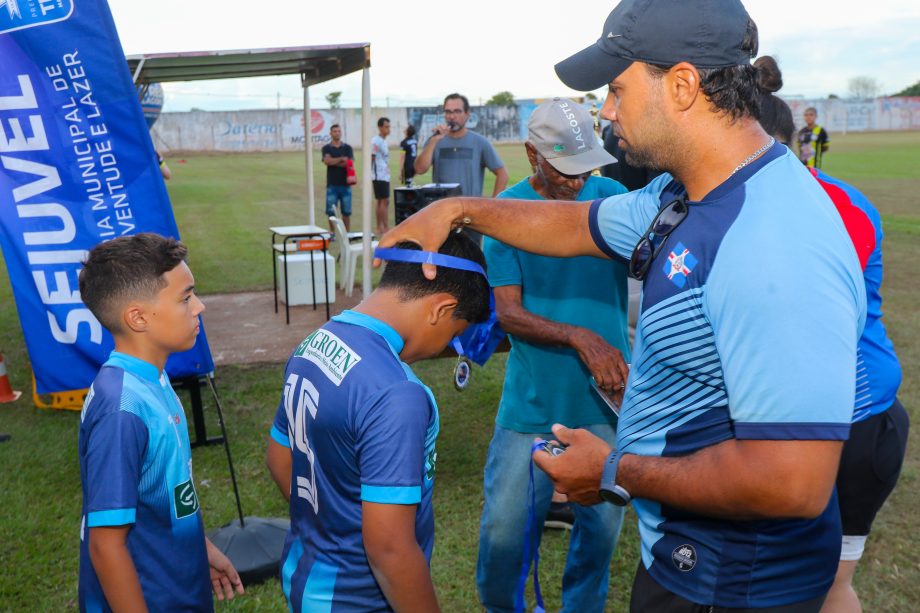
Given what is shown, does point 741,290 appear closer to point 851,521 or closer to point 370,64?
point 851,521

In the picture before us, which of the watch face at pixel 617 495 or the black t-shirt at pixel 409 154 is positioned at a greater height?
the watch face at pixel 617 495

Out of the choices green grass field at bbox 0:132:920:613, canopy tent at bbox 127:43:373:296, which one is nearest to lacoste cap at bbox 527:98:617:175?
green grass field at bbox 0:132:920:613

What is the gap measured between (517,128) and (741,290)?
5843 centimetres

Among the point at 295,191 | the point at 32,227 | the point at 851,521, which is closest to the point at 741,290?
the point at 851,521

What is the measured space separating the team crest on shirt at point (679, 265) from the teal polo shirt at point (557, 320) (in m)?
1.57

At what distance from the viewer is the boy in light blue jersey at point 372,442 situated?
1796 millimetres

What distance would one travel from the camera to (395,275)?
2074 mm

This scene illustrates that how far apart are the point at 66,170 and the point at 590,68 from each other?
4.17m

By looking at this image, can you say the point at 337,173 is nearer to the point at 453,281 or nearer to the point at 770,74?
the point at 770,74

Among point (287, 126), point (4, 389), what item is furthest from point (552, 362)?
point (287, 126)

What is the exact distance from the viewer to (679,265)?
1617mm

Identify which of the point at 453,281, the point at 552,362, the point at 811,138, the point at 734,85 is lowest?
the point at 811,138

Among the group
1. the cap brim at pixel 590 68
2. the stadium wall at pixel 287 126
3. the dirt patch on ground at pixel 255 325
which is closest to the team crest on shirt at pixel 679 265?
the cap brim at pixel 590 68

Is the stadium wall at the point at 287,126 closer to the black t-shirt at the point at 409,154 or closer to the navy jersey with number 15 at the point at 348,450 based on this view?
the black t-shirt at the point at 409,154
